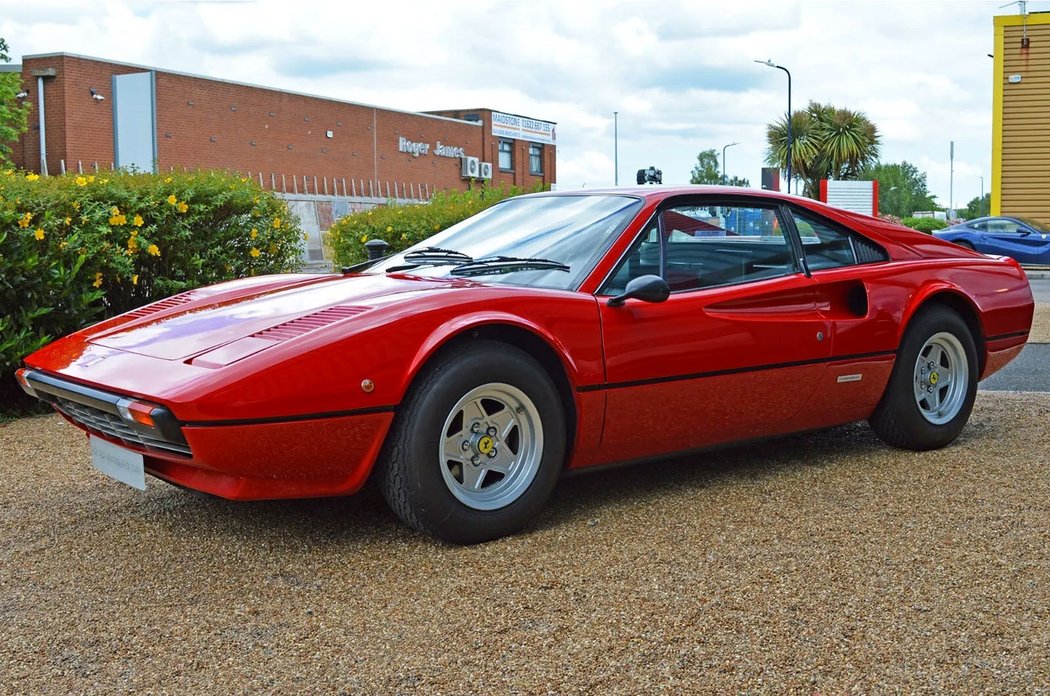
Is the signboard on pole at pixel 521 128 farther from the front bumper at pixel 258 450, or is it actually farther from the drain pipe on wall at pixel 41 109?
the front bumper at pixel 258 450

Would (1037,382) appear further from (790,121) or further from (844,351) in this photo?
(790,121)

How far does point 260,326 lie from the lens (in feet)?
11.8

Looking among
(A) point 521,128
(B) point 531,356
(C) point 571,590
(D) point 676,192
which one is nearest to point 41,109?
(A) point 521,128

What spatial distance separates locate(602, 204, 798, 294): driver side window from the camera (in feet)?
13.7

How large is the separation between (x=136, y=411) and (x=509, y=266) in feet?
4.81

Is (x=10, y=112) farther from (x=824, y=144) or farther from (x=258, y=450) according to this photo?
(x=258, y=450)

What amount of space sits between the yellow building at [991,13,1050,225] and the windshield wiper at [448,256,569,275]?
2674 centimetres

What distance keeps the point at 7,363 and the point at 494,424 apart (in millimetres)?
3725

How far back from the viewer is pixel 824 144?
44.1 meters

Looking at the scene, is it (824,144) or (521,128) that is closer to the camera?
(824,144)

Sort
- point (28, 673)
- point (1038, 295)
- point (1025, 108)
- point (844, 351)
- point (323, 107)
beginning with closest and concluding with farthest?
point (28, 673) < point (844, 351) < point (1038, 295) < point (1025, 108) < point (323, 107)

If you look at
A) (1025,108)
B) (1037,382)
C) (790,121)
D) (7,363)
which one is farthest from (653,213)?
(790,121)

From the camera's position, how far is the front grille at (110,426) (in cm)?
338

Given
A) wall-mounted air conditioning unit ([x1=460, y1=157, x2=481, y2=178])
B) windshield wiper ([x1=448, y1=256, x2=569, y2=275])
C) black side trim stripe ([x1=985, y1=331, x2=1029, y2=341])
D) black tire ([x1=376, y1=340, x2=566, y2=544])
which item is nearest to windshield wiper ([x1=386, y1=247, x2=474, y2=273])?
windshield wiper ([x1=448, y1=256, x2=569, y2=275])
